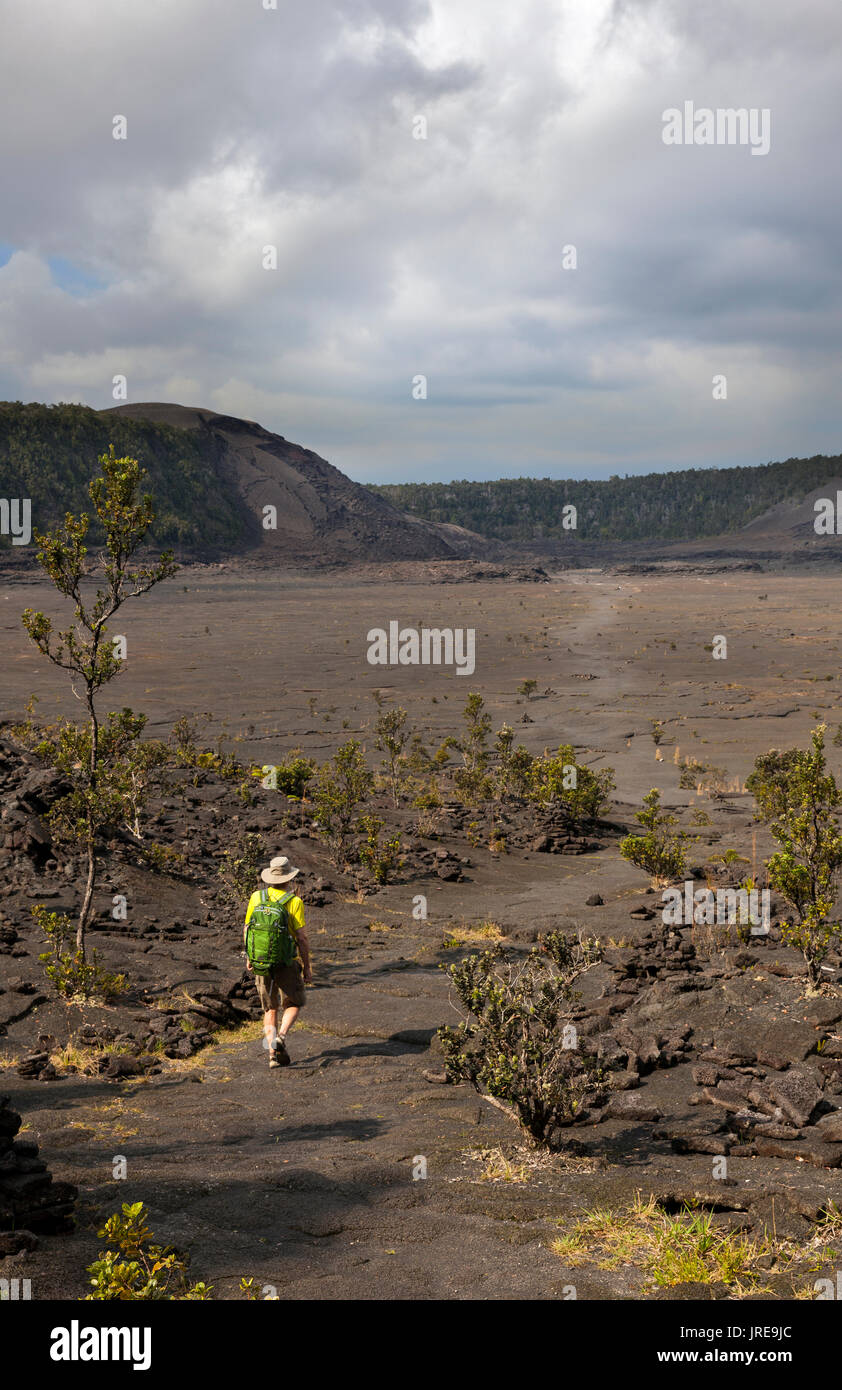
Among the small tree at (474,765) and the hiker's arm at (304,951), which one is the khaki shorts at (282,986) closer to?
the hiker's arm at (304,951)

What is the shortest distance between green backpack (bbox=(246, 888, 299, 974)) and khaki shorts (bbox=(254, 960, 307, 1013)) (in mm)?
62

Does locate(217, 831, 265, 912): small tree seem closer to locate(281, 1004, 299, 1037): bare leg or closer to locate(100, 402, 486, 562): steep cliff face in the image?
locate(281, 1004, 299, 1037): bare leg

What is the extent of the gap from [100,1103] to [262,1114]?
1091 millimetres

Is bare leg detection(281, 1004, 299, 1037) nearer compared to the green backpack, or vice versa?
the green backpack

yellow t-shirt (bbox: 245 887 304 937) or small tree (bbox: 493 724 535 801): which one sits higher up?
yellow t-shirt (bbox: 245 887 304 937)

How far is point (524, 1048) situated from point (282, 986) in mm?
2764

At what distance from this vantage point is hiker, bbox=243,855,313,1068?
788cm

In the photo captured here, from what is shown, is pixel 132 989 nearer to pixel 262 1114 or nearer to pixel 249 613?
pixel 262 1114

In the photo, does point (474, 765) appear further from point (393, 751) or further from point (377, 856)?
point (377, 856)

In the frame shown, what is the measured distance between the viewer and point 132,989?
9188mm

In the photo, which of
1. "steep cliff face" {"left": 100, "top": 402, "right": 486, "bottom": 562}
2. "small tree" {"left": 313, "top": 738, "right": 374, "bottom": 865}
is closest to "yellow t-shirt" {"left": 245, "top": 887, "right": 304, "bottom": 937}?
"small tree" {"left": 313, "top": 738, "right": 374, "bottom": 865}

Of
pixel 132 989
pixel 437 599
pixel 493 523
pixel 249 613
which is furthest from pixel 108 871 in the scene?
pixel 493 523

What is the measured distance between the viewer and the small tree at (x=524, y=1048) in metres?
5.69

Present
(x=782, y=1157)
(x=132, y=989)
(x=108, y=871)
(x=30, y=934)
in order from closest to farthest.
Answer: (x=782, y=1157), (x=132, y=989), (x=30, y=934), (x=108, y=871)
